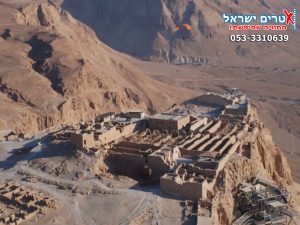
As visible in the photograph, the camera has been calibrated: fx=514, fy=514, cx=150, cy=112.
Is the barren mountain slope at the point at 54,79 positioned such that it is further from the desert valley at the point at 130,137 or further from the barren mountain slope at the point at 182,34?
the barren mountain slope at the point at 182,34

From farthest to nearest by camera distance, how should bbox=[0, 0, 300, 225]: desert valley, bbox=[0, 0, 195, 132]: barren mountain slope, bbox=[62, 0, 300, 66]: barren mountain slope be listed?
bbox=[62, 0, 300, 66]: barren mountain slope, bbox=[0, 0, 195, 132]: barren mountain slope, bbox=[0, 0, 300, 225]: desert valley

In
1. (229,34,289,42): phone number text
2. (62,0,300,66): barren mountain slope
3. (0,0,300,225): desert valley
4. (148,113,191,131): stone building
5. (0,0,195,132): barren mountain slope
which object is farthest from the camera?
(229,34,289,42): phone number text

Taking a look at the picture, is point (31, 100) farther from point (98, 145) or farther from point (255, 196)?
point (255, 196)

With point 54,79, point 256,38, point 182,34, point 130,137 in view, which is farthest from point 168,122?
point 256,38

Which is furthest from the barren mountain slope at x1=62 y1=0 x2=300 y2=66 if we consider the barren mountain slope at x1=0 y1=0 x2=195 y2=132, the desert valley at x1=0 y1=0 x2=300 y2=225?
the barren mountain slope at x1=0 y1=0 x2=195 y2=132

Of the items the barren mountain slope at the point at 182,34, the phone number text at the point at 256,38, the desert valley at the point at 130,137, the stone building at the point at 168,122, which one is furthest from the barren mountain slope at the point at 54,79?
the phone number text at the point at 256,38

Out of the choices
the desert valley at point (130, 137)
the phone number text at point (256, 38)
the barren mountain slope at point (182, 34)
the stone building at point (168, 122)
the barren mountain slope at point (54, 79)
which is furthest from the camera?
the phone number text at point (256, 38)

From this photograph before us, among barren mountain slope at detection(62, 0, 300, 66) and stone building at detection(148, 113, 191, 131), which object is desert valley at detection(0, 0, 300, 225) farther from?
barren mountain slope at detection(62, 0, 300, 66)

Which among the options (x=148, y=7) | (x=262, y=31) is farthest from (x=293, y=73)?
(x=148, y=7)
